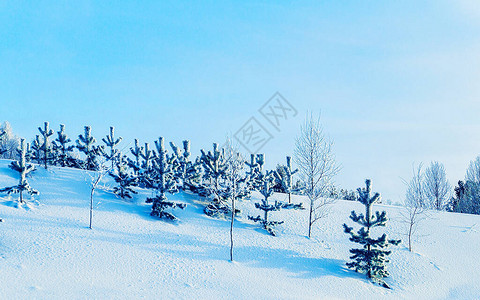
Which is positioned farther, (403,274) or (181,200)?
(181,200)

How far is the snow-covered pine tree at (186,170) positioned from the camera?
24.4 m

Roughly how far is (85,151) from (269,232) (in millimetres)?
17022

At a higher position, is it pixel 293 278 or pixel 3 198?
pixel 3 198

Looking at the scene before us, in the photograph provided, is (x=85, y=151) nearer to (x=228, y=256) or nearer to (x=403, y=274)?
(x=228, y=256)

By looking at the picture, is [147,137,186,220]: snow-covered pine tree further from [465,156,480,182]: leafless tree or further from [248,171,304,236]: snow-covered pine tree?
[465,156,480,182]: leafless tree

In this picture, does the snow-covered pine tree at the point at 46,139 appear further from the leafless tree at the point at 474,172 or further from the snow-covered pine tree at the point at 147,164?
the leafless tree at the point at 474,172

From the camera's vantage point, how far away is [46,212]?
1798 centimetres

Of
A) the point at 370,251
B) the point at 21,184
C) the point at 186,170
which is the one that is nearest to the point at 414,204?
the point at 370,251

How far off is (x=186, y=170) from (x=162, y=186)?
4.37m

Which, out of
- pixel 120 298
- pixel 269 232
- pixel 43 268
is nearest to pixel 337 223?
pixel 269 232

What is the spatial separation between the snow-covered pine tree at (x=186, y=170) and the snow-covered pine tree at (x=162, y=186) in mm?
2149

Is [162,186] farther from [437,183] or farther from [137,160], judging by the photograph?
[437,183]

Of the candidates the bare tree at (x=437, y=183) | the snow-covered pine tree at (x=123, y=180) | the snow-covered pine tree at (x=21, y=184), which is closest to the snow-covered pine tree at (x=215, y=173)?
the snow-covered pine tree at (x=123, y=180)

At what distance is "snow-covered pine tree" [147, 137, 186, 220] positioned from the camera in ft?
66.3
